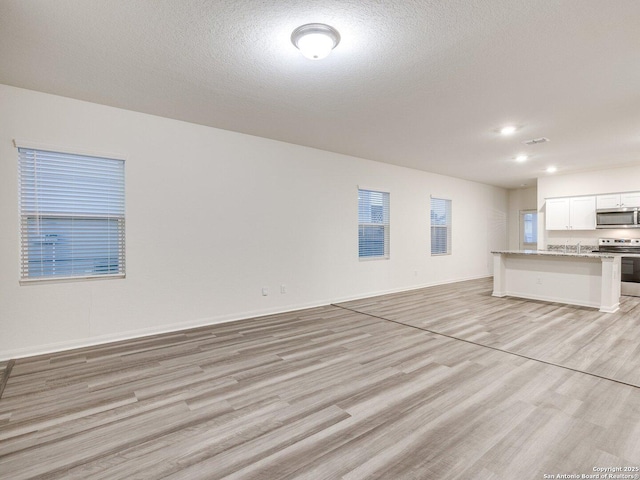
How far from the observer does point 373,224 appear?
21.4ft

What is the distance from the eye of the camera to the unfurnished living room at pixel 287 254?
1.98m

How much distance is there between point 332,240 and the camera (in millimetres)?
5762

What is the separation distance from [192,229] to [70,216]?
1.30 meters

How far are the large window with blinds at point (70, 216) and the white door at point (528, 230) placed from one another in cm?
1061

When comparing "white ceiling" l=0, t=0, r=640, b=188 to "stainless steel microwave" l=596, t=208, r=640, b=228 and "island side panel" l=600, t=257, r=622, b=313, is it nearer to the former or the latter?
"island side panel" l=600, t=257, r=622, b=313

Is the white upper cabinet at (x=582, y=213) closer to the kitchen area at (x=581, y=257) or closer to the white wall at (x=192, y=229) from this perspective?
the kitchen area at (x=581, y=257)

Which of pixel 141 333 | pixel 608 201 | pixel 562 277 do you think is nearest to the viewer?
pixel 141 333

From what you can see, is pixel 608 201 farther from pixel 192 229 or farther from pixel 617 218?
pixel 192 229

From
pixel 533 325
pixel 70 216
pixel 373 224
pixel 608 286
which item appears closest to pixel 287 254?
pixel 373 224

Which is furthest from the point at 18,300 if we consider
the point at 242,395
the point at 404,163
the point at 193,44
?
the point at 404,163

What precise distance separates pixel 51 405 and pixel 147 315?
63.4 inches

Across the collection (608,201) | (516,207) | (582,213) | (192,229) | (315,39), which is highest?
(315,39)

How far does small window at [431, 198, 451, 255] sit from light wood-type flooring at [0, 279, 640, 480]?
4045 millimetres

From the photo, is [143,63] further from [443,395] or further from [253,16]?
[443,395]
